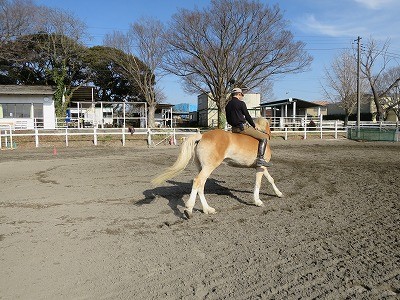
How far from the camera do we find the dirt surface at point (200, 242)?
3398mm

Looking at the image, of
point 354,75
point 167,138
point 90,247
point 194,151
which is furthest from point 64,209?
point 354,75

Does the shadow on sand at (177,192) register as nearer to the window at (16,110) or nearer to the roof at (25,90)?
the roof at (25,90)

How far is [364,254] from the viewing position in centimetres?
407

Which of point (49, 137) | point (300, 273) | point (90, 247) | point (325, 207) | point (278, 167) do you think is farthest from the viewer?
point (49, 137)

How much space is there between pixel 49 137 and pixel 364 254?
23495mm

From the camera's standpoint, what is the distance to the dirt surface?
340 centimetres

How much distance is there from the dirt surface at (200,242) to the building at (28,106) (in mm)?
26037

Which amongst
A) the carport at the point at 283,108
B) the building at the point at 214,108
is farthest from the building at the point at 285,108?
the building at the point at 214,108

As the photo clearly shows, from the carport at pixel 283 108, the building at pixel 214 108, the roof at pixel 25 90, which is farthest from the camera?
the building at pixel 214 108

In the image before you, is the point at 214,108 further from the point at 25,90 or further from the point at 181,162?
the point at 181,162

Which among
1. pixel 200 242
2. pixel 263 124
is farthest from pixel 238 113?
pixel 200 242

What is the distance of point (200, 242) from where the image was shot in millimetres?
4664

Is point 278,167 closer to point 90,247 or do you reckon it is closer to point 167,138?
point 90,247

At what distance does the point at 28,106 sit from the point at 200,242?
107 feet
